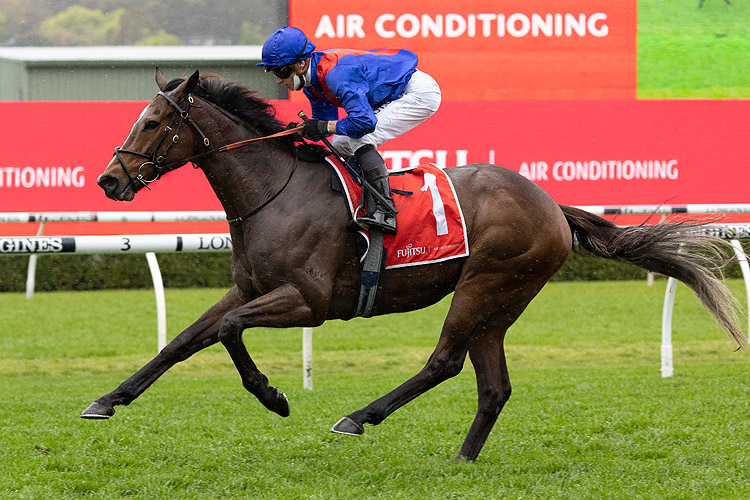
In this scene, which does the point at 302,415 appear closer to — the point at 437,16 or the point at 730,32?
the point at 437,16

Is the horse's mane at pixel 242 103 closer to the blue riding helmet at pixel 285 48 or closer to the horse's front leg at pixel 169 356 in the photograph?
the blue riding helmet at pixel 285 48

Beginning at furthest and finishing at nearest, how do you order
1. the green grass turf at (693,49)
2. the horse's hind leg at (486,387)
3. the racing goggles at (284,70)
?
1. the green grass turf at (693,49)
2. the horse's hind leg at (486,387)
3. the racing goggles at (284,70)

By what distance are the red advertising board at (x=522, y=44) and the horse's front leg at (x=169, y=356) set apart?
5225 millimetres

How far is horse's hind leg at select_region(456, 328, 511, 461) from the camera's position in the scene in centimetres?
365

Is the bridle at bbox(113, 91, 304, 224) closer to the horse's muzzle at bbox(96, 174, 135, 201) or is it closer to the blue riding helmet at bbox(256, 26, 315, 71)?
the horse's muzzle at bbox(96, 174, 135, 201)

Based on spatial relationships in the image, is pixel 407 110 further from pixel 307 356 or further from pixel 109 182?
pixel 307 356

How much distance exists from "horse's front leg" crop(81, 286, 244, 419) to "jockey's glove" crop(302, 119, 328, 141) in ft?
2.17

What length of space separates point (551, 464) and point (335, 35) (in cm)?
546

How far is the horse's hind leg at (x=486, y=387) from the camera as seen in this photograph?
3652 millimetres

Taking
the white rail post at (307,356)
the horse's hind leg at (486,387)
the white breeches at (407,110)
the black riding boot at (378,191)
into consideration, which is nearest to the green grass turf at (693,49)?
the white rail post at (307,356)

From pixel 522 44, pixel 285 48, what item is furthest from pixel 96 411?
pixel 522 44

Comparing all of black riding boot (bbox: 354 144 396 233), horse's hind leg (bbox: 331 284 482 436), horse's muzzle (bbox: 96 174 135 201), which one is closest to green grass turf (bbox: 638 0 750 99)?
horse's hind leg (bbox: 331 284 482 436)

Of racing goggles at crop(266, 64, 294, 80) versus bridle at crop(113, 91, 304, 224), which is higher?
racing goggles at crop(266, 64, 294, 80)

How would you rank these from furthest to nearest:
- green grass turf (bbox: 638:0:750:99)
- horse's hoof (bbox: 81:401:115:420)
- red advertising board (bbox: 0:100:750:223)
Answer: green grass turf (bbox: 638:0:750:99)
red advertising board (bbox: 0:100:750:223)
horse's hoof (bbox: 81:401:115:420)
